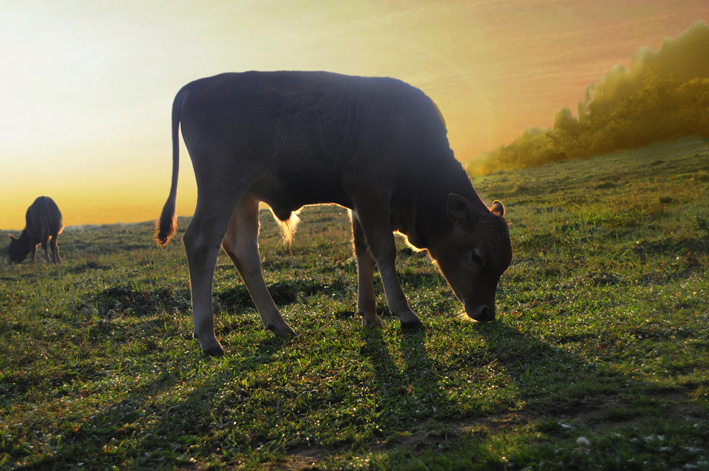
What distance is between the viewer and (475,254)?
578 centimetres

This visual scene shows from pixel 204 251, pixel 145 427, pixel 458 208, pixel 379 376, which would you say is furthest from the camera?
pixel 458 208

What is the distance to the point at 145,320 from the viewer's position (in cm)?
767

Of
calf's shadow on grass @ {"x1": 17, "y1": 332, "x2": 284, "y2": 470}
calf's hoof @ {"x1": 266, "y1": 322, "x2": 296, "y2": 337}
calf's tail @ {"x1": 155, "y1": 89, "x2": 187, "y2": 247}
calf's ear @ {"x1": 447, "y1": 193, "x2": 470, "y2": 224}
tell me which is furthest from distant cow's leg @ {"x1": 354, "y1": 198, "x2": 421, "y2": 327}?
calf's tail @ {"x1": 155, "y1": 89, "x2": 187, "y2": 247}

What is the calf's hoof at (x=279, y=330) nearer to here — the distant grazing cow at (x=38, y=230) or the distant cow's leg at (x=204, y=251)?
the distant cow's leg at (x=204, y=251)

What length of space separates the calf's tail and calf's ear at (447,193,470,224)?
3.21 metres

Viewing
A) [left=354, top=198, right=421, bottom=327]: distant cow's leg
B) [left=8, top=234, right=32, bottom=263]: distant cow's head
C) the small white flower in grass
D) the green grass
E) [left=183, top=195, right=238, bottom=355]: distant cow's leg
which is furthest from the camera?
[left=8, top=234, right=32, bottom=263]: distant cow's head

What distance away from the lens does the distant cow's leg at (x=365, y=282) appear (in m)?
6.36

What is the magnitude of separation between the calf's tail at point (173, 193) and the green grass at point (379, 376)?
1340 millimetres

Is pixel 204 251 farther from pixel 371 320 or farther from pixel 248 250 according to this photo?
pixel 371 320

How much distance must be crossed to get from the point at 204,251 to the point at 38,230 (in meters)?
15.3

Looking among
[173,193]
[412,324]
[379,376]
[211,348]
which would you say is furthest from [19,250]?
[379,376]

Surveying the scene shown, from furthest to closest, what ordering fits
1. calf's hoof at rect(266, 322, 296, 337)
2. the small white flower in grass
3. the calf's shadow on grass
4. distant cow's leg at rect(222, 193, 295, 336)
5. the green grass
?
distant cow's leg at rect(222, 193, 295, 336)
calf's hoof at rect(266, 322, 296, 337)
the calf's shadow on grass
the green grass
the small white flower in grass

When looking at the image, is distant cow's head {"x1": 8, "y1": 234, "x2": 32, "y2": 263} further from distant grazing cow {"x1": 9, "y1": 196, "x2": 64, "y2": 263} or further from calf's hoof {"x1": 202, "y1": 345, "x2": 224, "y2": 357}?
calf's hoof {"x1": 202, "y1": 345, "x2": 224, "y2": 357}

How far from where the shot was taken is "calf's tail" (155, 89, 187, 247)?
19.7 feet
